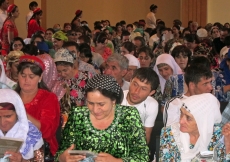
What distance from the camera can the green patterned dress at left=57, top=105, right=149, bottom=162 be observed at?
3.57m

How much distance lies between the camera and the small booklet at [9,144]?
3.56 meters

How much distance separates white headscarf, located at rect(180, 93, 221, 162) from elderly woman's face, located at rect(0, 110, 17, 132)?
3.96 feet

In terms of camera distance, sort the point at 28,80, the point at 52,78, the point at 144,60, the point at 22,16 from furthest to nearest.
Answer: the point at 22,16, the point at 144,60, the point at 52,78, the point at 28,80

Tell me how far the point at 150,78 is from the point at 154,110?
35cm

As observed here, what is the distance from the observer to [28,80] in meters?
4.66

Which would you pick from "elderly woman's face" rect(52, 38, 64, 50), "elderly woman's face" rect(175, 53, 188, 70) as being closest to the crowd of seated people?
"elderly woman's face" rect(175, 53, 188, 70)

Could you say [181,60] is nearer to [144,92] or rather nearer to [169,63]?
[169,63]

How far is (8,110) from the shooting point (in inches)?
151

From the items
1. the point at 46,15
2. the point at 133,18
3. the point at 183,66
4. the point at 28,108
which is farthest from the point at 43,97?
the point at 133,18

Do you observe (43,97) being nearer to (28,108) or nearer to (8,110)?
(28,108)

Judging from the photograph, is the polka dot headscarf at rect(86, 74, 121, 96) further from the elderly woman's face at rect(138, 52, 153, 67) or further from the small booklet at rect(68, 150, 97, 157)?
the elderly woman's face at rect(138, 52, 153, 67)

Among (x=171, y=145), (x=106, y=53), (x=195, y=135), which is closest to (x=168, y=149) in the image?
(x=171, y=145)

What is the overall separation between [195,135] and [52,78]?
2.42 m

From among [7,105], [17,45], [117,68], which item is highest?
[17,45]
